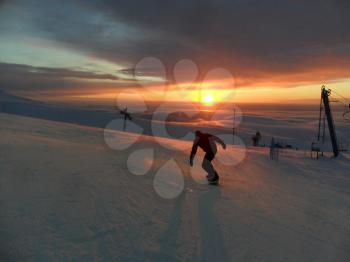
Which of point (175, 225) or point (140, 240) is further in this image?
point (175, 225)

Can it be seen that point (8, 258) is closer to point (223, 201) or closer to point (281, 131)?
point (223, 201)

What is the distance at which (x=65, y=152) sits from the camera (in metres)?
12.8

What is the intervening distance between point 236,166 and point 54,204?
31.7 feet

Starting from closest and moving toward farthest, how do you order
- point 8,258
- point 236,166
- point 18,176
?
point 8,258 < point 18,176 < point 236,166

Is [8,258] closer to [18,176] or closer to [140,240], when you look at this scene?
[140,240]

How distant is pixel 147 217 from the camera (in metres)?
6.81

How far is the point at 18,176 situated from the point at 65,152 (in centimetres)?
439

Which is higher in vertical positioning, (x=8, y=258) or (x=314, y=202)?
(x=8, y=258)

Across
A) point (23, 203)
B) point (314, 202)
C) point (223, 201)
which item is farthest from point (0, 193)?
point (314, 202)

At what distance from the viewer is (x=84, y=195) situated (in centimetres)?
764

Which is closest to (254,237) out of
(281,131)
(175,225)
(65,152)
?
(175,225)

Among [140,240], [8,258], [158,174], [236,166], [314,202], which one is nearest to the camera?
[8,258]

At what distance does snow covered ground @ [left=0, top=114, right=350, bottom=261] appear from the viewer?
17.8 feet

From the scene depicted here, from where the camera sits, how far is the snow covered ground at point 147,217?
543cm
